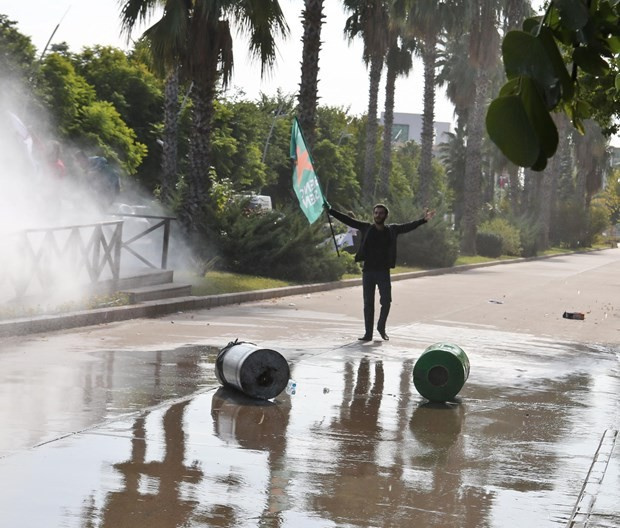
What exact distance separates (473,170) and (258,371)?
38.9 metres

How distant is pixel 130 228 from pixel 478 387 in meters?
14.1

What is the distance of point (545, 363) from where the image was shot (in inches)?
539

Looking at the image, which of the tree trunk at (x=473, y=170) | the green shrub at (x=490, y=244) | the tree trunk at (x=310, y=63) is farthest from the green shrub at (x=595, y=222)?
the tree trunk at (x=310, y=63)

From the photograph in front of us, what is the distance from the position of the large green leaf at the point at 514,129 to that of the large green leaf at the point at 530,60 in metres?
0.04

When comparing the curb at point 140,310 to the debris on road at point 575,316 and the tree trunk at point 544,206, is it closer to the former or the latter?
the debris on road at point 575,316

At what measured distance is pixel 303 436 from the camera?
327 inches

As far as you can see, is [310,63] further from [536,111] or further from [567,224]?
[567,224]

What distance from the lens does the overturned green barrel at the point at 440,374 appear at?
10.1m

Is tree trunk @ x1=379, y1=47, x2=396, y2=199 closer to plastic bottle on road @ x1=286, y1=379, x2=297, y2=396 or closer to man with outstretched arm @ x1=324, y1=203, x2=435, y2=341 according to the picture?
man with outstretched arm @ x1=324, y1=203, x2=435, y2=341

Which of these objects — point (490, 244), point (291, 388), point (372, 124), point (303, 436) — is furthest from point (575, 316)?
point (490, 244)

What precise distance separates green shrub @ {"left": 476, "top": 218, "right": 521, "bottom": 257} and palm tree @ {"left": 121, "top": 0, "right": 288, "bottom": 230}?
100 feet

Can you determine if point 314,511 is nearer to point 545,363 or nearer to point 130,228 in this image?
point 545,363

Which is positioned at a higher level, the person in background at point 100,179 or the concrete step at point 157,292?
the person in background at point 100,179

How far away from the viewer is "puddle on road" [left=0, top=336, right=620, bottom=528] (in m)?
6.09
